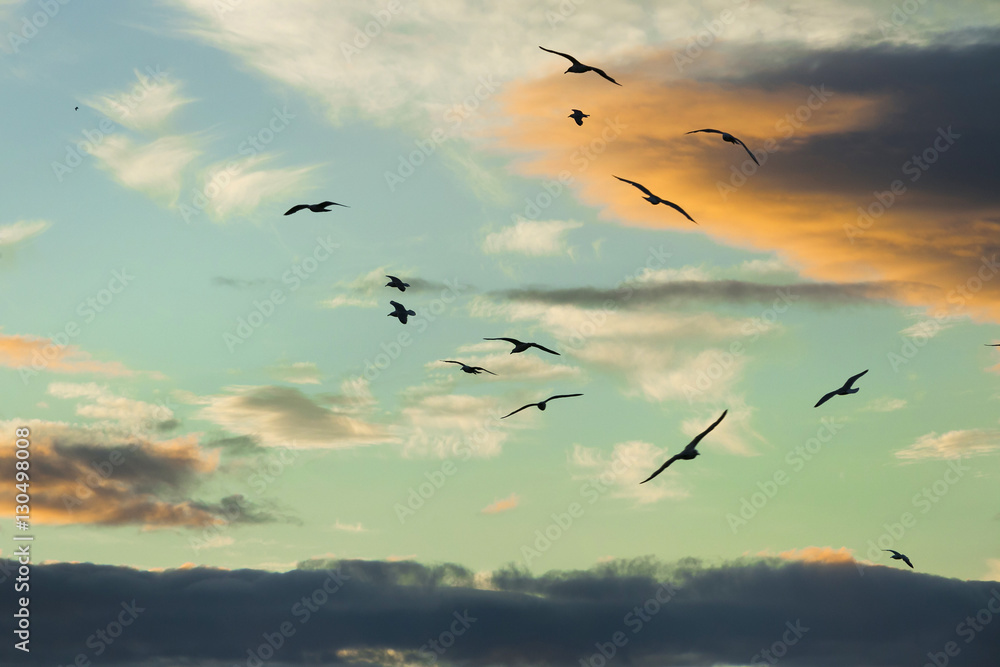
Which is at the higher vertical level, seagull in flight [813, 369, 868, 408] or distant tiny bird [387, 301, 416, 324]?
distant tiny bird [387, 301, 416, 324]

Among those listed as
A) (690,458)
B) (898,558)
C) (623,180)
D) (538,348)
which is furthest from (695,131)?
(898,558)

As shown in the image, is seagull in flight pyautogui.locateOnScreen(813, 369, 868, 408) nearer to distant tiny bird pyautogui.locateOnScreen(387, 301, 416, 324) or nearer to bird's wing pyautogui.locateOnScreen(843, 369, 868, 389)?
bird's wing pyautogui.locateOnScreen(843, 369, 868, 389)

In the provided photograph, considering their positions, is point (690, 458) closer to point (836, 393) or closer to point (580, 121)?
point (836, 393)

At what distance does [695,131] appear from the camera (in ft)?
232

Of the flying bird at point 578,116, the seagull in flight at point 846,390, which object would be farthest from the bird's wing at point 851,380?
the flying bird at point 578,116

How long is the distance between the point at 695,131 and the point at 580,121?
36.2 ft

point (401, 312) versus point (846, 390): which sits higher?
point (401, 312)

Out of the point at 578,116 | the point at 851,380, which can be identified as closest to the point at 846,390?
the point at 851,380

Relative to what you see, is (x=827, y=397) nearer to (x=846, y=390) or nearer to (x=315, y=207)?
(x=846, y=390)

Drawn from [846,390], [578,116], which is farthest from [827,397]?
[578,116]

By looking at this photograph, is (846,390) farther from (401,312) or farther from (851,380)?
(401,312)

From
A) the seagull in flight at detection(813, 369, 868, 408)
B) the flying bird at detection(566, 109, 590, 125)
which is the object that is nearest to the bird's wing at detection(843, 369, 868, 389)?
the seagull in flight at detection(813, 369, 868, 408)

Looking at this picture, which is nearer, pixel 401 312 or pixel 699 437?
pixel 699 437

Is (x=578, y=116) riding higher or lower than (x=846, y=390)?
higher
